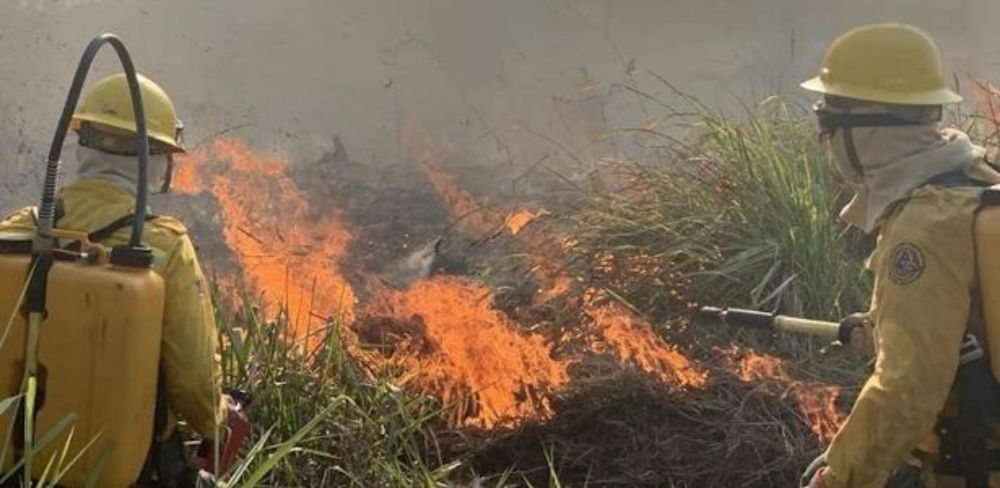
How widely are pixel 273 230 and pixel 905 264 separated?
6.21 meters

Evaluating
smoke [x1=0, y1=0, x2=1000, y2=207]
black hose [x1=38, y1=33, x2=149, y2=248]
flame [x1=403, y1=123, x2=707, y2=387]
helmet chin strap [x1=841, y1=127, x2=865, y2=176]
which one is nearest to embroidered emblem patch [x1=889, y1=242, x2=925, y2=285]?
helmet chin strap [x1=841, y1=127, x2=865, y2=176]

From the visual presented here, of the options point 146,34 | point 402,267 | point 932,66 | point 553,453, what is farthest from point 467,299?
point 146,34

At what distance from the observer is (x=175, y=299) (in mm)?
3055

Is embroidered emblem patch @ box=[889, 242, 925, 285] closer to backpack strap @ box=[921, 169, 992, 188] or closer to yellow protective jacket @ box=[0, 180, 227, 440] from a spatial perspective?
backpack strap @ box=[921, 169, 992, 188]

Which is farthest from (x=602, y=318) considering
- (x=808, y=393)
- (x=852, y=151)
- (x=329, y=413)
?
(x=852, y=151)

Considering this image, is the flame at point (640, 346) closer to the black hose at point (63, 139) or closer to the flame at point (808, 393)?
the flame at point (808, 393)

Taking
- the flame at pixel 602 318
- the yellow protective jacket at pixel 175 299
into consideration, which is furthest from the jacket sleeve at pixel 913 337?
the flame at pixel 602 318

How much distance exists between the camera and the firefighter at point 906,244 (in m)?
2.56

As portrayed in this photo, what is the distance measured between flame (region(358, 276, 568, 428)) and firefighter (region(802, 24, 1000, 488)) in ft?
6.65

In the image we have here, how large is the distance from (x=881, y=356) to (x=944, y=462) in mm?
330

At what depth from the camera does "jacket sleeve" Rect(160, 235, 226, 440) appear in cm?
305

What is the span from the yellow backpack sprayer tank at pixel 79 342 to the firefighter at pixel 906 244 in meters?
1.66

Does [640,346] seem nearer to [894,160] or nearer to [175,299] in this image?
[894,160]

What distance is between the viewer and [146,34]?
39.3 ft
